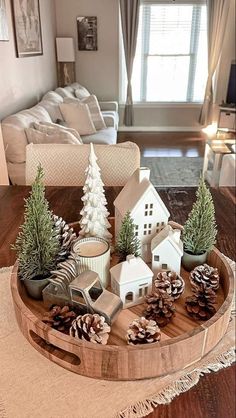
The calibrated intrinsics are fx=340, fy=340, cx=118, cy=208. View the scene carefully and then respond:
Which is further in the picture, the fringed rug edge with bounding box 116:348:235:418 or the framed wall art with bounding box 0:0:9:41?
the framed wall art with bounding box 0:0:9:41

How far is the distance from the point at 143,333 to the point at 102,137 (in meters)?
3.10

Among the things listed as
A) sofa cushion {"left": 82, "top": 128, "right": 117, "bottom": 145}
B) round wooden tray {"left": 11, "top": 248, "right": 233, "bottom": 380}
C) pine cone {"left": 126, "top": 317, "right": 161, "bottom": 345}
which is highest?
pine cone {"left": 126, "top": 317, "right": 161, "bottom": 345}

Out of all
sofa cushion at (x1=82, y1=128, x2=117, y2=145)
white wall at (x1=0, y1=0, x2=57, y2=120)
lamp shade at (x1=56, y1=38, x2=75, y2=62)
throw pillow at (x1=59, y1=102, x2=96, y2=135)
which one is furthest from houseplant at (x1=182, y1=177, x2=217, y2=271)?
lamp shade at (x1=56, y1=38, x2=75, y2=62)

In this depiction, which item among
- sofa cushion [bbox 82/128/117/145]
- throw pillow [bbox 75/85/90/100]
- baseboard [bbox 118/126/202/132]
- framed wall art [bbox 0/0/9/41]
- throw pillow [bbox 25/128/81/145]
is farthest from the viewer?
baseboard [bbox 118/126/202/132]

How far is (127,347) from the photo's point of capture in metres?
0.48

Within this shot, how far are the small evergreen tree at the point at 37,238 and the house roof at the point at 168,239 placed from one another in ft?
0.62

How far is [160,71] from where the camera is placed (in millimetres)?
4902

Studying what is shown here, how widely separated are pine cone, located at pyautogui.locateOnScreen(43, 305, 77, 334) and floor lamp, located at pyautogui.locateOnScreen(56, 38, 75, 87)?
4.52m

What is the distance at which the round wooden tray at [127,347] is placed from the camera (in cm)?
48

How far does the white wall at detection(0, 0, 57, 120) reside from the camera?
270cm

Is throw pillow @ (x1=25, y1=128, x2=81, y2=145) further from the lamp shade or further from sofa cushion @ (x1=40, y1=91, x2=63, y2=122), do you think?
the lamp shade

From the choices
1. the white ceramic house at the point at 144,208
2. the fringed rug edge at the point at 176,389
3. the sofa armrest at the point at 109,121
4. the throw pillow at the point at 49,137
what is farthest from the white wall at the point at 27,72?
the fringed rug edge at the point at 176,389

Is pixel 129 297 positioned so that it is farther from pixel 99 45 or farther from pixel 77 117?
pixel 99 45

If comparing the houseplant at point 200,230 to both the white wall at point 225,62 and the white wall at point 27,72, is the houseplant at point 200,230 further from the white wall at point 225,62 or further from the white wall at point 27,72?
the white wall at point 225,62
